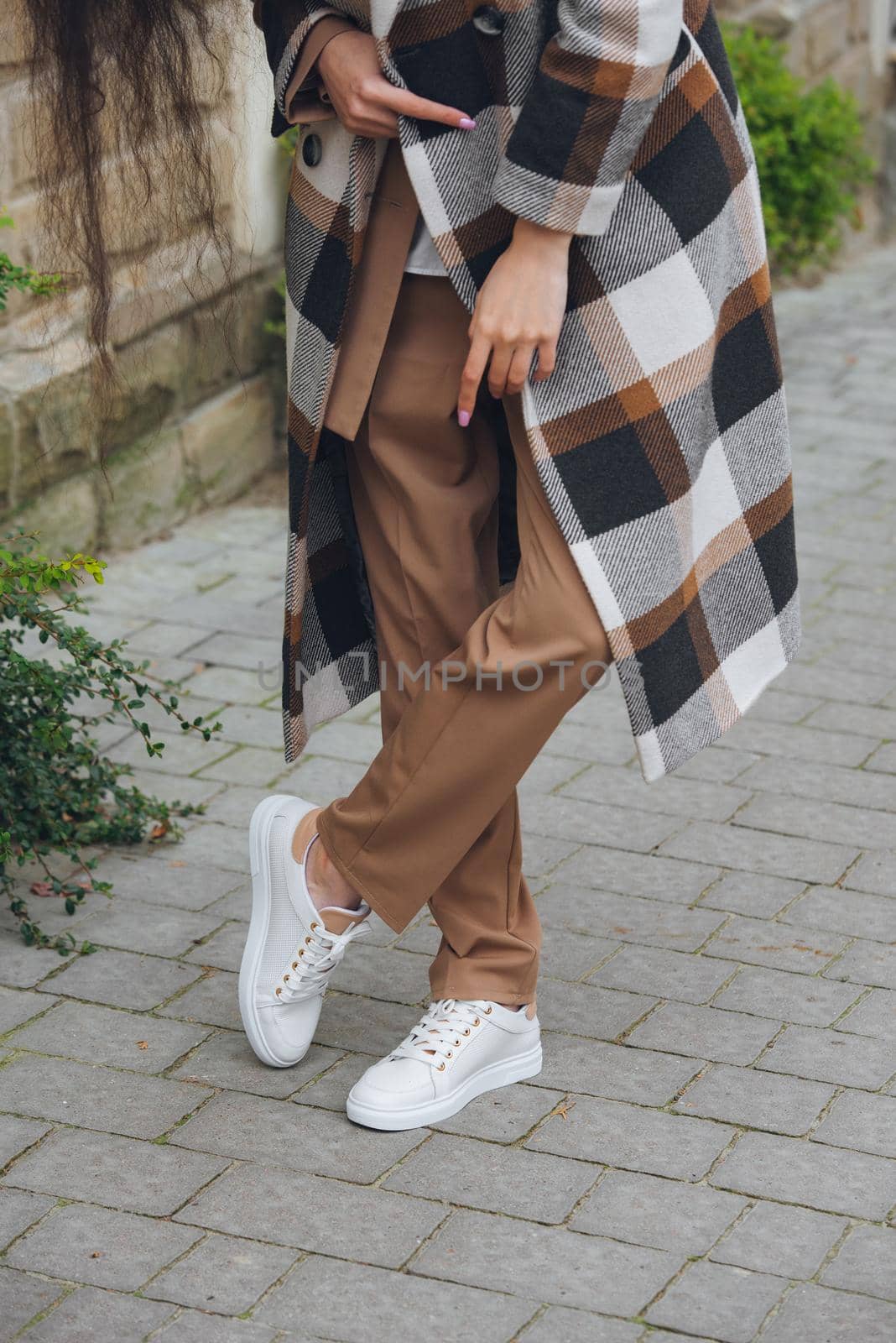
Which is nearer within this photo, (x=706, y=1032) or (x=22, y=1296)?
(x=22, y=1296)

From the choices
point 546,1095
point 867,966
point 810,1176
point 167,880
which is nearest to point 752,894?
point 867,966

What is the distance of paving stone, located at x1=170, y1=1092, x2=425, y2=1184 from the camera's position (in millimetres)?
2420

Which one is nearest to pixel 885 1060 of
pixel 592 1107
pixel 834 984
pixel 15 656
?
pixel 834 984

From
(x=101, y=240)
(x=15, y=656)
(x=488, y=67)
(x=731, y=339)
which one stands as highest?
(x=488, y=67)

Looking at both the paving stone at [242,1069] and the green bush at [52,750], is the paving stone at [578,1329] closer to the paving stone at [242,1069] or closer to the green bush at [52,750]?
the paving stone at [242,1069]

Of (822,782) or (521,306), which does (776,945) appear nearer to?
(822,782)

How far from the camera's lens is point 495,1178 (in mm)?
2389

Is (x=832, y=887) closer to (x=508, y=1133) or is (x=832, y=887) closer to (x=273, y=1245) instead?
(x=508, y=1133)

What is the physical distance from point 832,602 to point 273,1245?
9.22 ft

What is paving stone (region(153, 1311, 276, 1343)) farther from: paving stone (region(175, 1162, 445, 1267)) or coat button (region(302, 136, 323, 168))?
coat button (region(302, 136, 323, 168))

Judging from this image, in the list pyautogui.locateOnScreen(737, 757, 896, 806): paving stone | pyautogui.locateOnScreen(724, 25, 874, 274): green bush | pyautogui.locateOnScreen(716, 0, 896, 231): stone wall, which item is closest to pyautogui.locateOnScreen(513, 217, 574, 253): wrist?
pyautogui.locateOnScreen(737, 757, 896, 806): paving stone

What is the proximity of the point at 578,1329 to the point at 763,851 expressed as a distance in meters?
1.41

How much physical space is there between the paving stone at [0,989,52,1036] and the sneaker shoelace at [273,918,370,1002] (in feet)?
1.42

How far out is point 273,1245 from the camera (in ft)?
7.32
